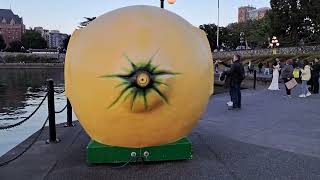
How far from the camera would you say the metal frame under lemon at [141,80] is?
452 cm

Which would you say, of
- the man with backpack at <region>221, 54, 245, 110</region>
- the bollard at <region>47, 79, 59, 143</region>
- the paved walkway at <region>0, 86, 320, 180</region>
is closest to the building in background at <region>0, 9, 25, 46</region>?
the man with backpack at <region>221, 54, 245, 110</region>

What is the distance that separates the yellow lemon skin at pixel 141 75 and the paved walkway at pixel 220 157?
2.77ft

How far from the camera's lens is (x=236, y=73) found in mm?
13117

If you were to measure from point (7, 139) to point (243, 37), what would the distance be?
102m

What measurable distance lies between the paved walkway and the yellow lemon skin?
0.84 metres

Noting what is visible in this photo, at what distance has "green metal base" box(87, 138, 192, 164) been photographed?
6.07 meters

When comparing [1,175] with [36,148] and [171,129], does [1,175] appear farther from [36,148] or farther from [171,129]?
[171,129]

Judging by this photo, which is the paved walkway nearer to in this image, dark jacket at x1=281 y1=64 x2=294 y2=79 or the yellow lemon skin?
the yellow lemon skin

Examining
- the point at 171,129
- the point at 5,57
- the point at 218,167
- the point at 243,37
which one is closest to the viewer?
the point at 171,129

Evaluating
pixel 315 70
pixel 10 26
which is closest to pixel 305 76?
pixel 315 70

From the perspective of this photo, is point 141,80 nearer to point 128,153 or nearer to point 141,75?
Answer: point 141,75

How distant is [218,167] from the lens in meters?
6.13

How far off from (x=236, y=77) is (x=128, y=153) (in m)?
7.82

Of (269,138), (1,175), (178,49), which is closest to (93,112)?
(178,49)
